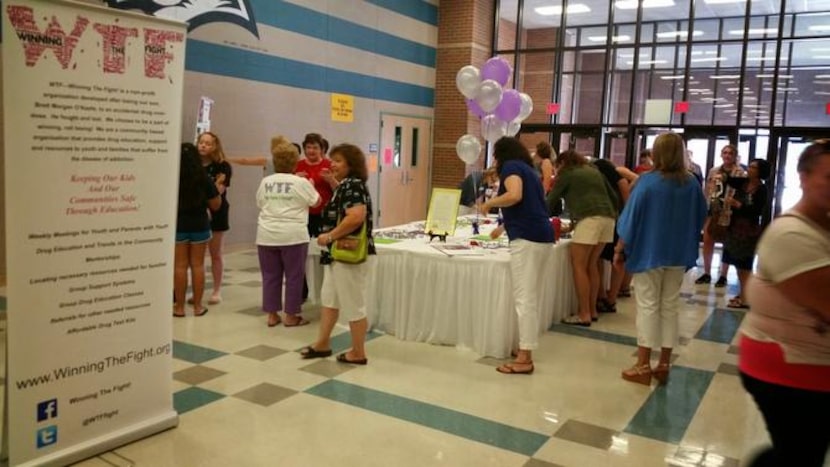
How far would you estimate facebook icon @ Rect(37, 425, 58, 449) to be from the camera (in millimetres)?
2535

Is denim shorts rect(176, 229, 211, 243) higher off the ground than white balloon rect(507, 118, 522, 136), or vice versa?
white balloon rect(507, 118, 522, 136)

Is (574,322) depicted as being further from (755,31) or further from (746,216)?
(755,31)

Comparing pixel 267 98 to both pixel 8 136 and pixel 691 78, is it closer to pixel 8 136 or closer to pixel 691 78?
pixel 8 136

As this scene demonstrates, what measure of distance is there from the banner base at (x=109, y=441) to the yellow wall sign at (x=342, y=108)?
23.5 ft

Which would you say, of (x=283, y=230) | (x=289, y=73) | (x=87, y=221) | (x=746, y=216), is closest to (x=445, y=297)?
(x=283, y=230)

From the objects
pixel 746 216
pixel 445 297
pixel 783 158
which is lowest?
pixel 445 297

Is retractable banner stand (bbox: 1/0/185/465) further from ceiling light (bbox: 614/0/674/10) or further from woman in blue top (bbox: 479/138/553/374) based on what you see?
ceiling light (bbox: 614/0/674/10)

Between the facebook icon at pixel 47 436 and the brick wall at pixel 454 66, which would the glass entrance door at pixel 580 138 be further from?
the facebook icon at pixel 47 436

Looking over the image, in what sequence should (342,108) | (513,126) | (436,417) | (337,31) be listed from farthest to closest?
(342,108), (337,31), (513,126), (436,417)

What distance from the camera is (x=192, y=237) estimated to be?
494cm

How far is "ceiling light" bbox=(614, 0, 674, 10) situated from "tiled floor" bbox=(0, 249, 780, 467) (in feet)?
27.2

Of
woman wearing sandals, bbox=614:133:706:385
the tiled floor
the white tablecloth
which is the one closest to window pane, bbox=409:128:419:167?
the white tablecloth

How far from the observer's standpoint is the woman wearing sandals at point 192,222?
479 cm

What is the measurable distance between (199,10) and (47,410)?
19.7 feet
